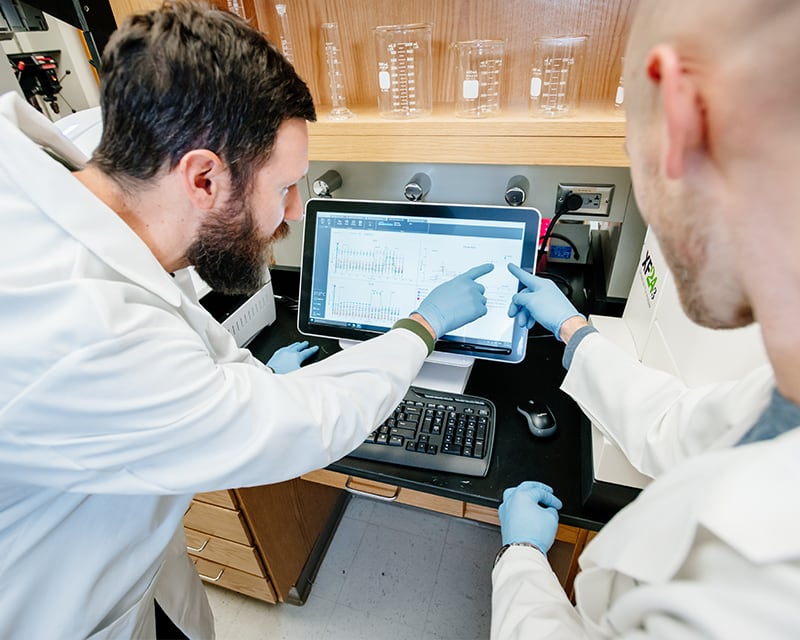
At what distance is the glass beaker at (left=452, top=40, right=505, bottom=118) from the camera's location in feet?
3.26

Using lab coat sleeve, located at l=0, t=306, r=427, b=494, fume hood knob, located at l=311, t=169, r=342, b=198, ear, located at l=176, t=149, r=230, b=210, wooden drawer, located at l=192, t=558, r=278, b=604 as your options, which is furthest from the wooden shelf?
wooden drawer, located at l=192, t=558, r=278, b=604

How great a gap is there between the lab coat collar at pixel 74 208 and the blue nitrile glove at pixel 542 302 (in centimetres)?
66

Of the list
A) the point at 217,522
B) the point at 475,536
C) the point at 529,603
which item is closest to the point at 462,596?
the point at 475,536

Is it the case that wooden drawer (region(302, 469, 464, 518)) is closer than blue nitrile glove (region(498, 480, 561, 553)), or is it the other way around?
blue nitrile glove (region(498, 480, 561, 553))

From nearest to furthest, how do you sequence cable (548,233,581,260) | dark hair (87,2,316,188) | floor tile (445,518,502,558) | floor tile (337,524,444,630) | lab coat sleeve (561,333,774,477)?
1. lab coat sleeve (561,333,774,477)
2. dark hair (87,2,316,188)
3. cable (548,233,581,260)
4. floor tile (337,524,444,630)
5. floor tile (445,518,502,558)

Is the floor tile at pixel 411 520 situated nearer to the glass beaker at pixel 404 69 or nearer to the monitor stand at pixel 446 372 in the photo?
the monitor stand at pixel 446 372

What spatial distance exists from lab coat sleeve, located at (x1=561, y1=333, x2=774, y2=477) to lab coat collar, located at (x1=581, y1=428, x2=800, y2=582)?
0.39 feet

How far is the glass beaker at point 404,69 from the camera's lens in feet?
3.36

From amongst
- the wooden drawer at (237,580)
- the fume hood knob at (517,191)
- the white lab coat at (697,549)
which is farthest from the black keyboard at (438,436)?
the wooden drawer at (237,580)

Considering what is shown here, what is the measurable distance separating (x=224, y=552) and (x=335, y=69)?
4.58 ft

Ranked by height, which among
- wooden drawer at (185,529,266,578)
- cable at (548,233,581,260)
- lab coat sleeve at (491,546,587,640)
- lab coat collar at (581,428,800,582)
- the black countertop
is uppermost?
lab coat collar at (581,428,800,582)

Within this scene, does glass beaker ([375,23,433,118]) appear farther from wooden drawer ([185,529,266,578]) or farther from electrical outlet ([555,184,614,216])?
wooden drawer ([185,529,266,578])

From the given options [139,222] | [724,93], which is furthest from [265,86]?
[724,93]

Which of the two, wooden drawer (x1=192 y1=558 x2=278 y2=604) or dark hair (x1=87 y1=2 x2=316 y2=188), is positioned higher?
dark hair (x1=87 y1=2 x2=316 y2=188)
